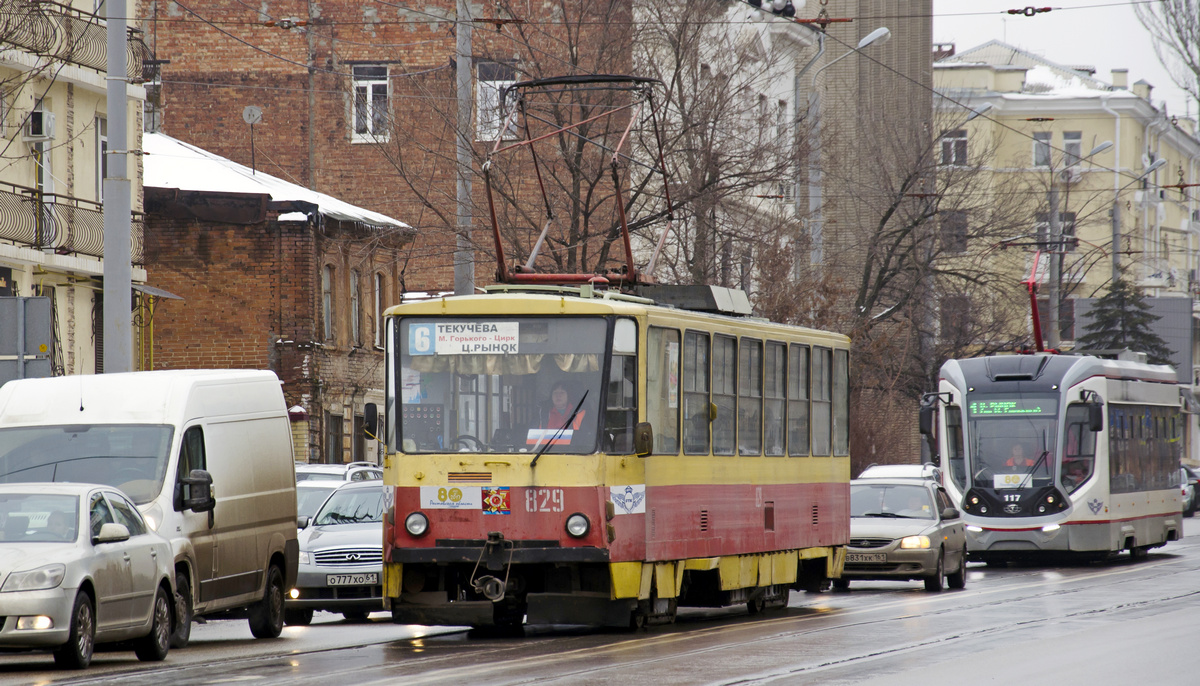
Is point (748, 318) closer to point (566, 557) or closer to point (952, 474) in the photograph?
point (566, 557)

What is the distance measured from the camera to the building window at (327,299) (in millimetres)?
41094

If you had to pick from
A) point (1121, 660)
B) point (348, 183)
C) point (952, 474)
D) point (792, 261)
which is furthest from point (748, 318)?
point (348, 183)

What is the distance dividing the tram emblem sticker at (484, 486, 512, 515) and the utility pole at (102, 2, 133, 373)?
514 centimetres

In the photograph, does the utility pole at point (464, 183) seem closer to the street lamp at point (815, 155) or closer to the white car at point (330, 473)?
the white car at point (330, 473)

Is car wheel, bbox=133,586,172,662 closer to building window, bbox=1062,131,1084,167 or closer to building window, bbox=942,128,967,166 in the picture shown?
building window, bbox=942,128,967,166

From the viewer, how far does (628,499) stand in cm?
1638

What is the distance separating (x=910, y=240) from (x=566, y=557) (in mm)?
29591

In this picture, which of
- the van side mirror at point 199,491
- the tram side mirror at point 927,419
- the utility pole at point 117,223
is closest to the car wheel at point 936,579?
the tram side mirror at point 927,419

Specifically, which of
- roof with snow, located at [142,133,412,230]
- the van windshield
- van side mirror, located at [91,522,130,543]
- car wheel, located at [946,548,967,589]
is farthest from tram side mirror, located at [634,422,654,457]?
roof with snow, located at [142,133,412,230]

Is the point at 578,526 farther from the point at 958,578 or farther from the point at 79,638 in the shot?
the point at 958,578

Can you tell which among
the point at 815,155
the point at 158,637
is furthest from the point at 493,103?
the point at 158,637

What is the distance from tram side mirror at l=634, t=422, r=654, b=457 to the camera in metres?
16.2

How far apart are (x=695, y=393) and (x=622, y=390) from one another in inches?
62.5

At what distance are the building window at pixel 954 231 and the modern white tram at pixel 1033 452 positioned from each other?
12768mm
